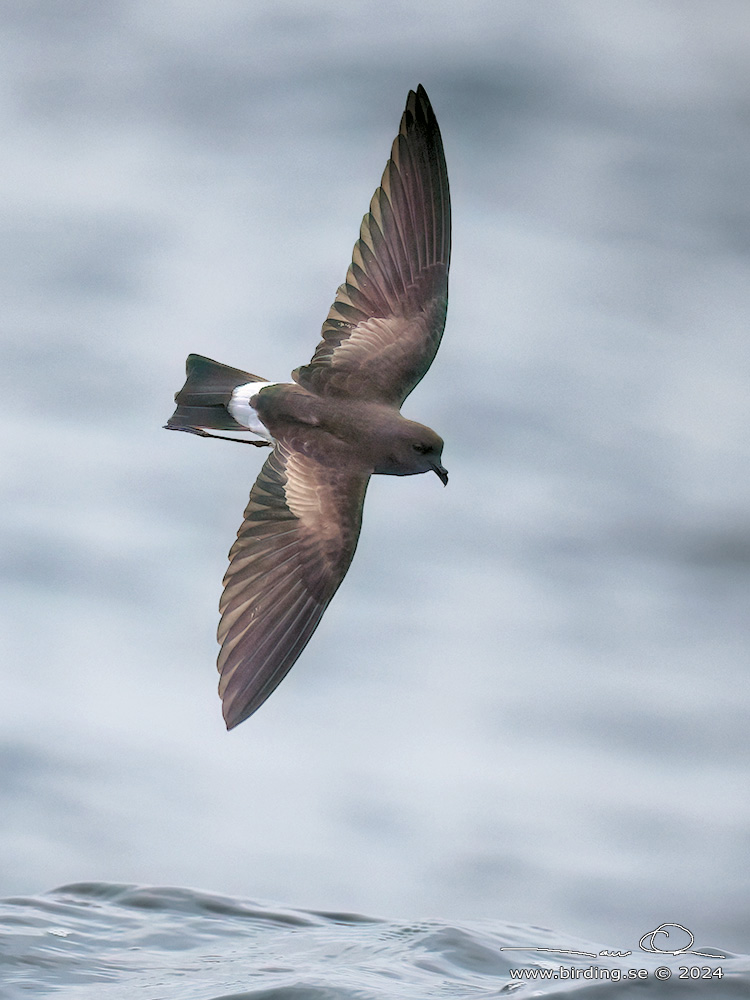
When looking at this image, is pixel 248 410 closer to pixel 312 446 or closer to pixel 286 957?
pixel 312 446

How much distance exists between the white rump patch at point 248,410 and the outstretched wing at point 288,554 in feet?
0.24

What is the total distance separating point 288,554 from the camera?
399 cm

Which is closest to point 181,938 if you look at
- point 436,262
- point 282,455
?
point 282,455

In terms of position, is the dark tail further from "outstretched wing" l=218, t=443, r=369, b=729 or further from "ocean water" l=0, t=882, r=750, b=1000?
"ocean water" l=0, t=882, r=750, b=1000

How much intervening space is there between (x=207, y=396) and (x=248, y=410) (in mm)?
183

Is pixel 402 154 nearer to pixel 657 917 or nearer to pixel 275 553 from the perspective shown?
pixel 275 553

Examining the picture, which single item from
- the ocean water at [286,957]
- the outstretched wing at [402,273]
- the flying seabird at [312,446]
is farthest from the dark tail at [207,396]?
the ocean water at [286,957]

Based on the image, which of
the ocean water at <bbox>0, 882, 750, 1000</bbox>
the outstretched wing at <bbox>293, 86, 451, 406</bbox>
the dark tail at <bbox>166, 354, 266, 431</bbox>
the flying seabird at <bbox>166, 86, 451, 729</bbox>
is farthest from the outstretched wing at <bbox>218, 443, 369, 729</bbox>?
the ocean water at <bbox>0, 882, 750, 1000</bbox>

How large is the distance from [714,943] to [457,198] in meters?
5.20

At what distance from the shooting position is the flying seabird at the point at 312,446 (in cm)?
386
